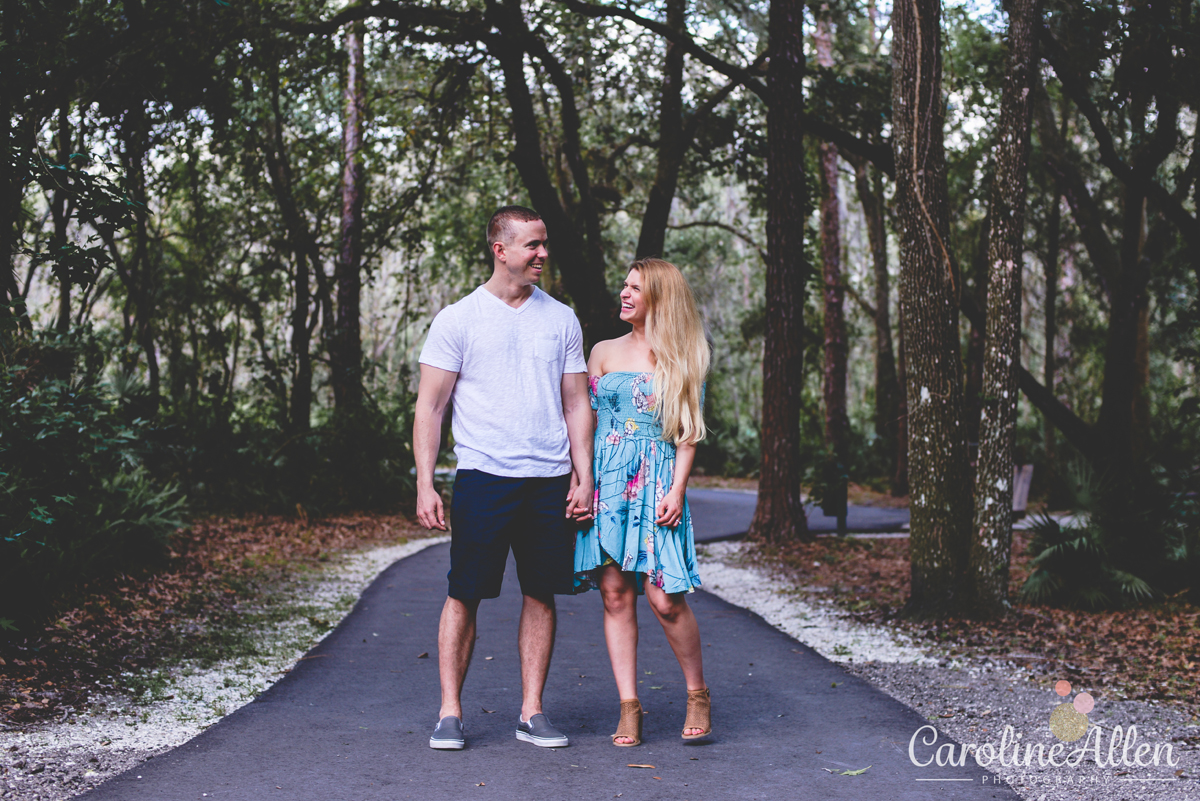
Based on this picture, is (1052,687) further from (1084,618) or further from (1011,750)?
(1084,618)

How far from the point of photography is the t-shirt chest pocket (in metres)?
4.27

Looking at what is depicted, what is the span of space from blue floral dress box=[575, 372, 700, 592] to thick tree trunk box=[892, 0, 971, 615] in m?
3.67

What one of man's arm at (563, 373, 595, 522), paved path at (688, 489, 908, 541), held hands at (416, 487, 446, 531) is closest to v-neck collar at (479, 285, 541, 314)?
man's arm at (563, 373, 595, 522)

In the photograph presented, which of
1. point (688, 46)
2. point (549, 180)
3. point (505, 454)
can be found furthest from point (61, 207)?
point (505, 454)

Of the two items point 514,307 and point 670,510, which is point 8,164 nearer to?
point 514,307

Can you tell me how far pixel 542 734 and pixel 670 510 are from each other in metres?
1.07

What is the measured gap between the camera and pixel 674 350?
434cm

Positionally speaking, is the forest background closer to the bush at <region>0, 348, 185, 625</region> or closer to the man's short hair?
the bush at <region>0, 348, 185, 625</region>

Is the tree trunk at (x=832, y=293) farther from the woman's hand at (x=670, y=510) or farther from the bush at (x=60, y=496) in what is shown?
the woman's hand at (x=670, y=510)

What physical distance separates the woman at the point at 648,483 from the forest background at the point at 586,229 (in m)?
2.65

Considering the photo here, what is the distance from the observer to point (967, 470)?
750 cm

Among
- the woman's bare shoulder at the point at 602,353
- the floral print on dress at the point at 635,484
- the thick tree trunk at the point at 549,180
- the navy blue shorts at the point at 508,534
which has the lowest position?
the navy blue shorts at the point at 508,534

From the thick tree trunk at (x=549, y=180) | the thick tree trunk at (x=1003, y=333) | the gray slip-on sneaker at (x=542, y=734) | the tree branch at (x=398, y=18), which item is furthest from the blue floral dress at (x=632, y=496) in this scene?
the thick tree trunk at (x=549, y=180)

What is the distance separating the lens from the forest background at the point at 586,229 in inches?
291
